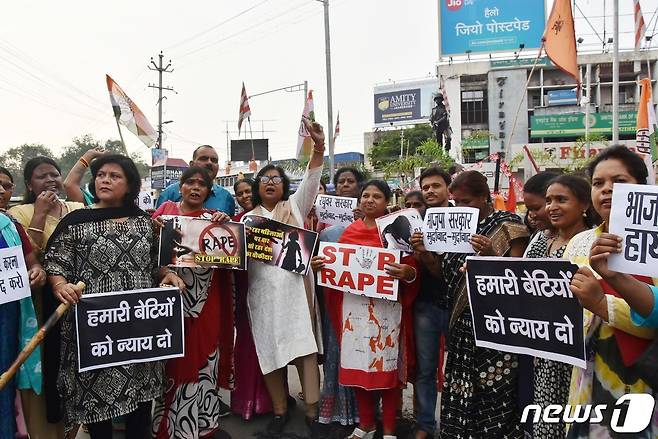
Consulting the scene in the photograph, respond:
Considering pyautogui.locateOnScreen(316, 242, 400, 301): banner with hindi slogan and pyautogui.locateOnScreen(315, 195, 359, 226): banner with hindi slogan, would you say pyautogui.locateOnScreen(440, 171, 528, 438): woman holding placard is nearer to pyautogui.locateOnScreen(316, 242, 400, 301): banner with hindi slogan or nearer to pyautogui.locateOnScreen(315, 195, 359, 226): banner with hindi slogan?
pyautogui.locateOnScreen(316, 242, 400, 301): banner with hindi slogan

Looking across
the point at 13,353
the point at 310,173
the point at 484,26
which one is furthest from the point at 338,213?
the point at 484,26

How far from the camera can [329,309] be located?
407cm

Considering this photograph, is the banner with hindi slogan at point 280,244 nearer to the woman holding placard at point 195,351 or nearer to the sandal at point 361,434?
the woman holding placard at point 195,351

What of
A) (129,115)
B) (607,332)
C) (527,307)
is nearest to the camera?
(607,332)

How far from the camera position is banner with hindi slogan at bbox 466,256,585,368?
2418 millimetres

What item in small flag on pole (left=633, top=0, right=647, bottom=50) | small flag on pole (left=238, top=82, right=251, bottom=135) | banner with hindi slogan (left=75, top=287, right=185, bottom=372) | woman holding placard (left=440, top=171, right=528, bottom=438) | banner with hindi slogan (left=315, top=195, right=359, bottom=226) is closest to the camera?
banner with hindi slogan (left=75, top=287, right=185, bottom=372)

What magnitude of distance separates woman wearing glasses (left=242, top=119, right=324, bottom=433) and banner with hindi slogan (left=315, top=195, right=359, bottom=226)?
91cm

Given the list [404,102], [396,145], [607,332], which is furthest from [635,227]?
[404,102]

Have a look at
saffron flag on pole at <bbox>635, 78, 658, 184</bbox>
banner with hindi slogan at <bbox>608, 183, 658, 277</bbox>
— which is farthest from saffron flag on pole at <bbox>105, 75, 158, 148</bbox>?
saffron flag on pole at <bbox>635, 78, 658, 184</bbox>

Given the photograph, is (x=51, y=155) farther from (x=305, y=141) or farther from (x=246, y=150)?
(x=305, y=141)

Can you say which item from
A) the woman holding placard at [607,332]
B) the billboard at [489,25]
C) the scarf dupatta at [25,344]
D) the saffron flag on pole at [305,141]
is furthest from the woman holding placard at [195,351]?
the billboard at [489,25]

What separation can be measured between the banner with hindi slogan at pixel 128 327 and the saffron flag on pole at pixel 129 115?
6.04 meters

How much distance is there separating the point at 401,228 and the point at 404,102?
66.6 metres

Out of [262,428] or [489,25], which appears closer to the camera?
[262,428]
